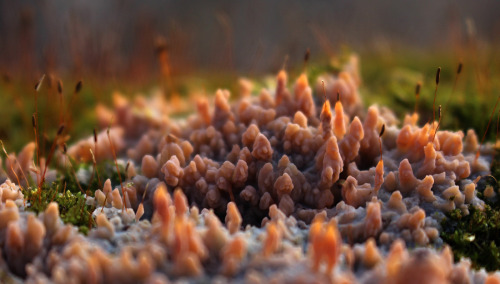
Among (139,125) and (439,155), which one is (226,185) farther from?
(139,125)

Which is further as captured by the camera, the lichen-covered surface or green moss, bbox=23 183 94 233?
green moss, bbox=23 183 94 233

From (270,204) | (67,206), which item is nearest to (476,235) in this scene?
(270,204)

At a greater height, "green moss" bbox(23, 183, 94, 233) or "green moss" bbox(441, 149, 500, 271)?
"green moss" bbox(441, 149, 500, 271)

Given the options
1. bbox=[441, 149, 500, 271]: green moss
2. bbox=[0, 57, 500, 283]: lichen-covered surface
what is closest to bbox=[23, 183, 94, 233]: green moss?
bbox=[0, 57, 500, 283]: lichen-covered surface

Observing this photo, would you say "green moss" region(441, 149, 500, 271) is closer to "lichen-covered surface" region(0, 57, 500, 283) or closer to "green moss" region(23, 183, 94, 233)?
"lichen-covered surface" region(0, 57, 500, 283)

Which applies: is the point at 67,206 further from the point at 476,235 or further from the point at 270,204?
the point at 476,235

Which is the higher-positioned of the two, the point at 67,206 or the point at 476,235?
the point at 476,235

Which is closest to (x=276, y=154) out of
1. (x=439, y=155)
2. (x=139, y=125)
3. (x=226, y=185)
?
(x=226, y=185)

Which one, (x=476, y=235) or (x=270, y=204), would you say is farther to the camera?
(x=270, y=204)
